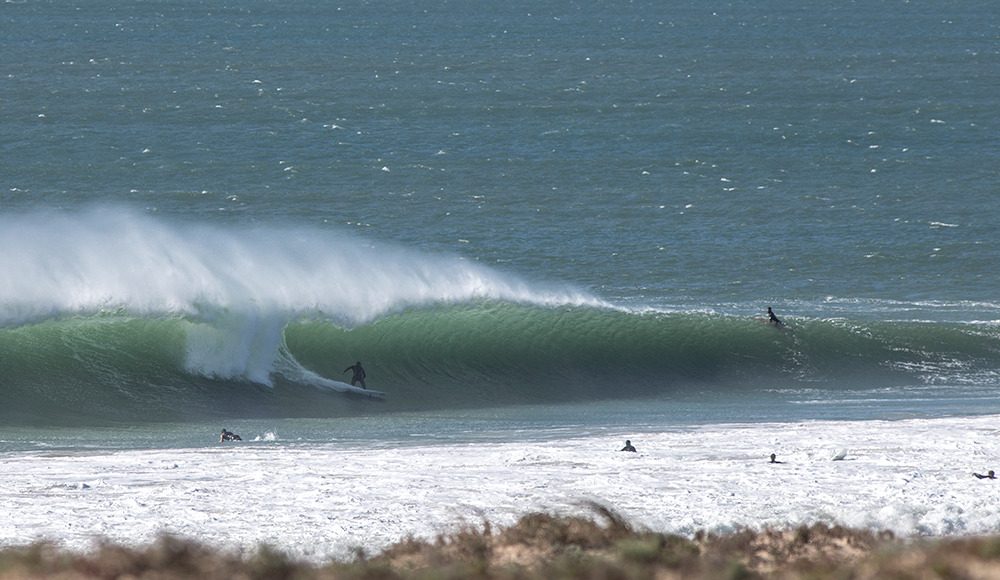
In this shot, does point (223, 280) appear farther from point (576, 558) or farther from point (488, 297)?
point (576, 558)

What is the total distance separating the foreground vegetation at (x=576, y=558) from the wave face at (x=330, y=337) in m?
11.1

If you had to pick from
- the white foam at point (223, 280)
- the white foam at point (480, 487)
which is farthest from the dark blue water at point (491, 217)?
the white foam at point (480, 487)

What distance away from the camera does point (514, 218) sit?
38375mm

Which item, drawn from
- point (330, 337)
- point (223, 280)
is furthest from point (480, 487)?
point (223, 280)

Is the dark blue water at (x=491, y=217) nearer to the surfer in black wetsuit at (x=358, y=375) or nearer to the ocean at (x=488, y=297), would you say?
the ocean at (x=488, y=297)

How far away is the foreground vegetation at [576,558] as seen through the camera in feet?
28.3

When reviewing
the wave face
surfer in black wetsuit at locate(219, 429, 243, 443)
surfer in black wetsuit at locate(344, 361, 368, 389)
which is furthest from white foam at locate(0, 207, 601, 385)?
surfer in black wetsuit at locate(219, 429, 243, 443)

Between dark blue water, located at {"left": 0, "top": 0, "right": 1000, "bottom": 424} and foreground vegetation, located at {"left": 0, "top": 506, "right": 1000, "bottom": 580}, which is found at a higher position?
dark blue water, located at {"left": 0, "top": 0, "right": 1000, "bottom": 424}

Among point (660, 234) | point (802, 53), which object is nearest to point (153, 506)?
point (660, 234)

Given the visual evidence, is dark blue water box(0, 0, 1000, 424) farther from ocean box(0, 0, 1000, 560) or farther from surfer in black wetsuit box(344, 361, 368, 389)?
surfer in black wetsuit box(344, 361, 368, 389)

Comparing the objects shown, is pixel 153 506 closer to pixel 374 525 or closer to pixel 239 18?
pixel 374 525

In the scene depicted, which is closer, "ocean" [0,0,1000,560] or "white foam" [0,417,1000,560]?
"white foam" [0,417,1000,560]

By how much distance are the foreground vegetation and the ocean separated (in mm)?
→ 1592

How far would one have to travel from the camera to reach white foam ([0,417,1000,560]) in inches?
467
